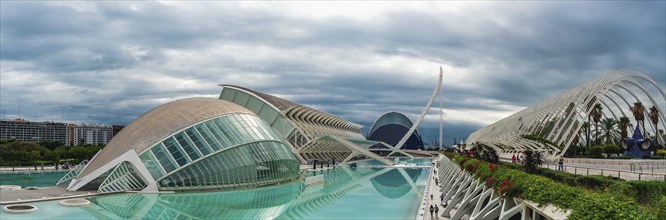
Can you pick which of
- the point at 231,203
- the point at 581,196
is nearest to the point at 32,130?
the point at 231,203

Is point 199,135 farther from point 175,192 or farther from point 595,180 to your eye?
point 595,180

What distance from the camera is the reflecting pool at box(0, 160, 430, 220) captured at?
24.6 metres

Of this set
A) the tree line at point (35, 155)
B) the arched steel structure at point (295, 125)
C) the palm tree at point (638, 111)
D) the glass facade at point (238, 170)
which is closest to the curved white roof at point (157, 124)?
the glass facade at point (238, 170)

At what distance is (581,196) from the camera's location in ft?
33.5

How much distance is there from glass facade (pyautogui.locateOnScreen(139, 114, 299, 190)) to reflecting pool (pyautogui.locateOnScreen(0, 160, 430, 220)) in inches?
59.0

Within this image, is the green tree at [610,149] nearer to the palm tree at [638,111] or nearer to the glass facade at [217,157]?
the palm tree at [638,111]

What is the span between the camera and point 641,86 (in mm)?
60250

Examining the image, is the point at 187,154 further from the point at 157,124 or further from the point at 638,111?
the point at 638,111

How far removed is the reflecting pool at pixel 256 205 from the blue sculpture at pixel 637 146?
30.0m

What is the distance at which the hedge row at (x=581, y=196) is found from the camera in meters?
8.50

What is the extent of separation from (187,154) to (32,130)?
530ft

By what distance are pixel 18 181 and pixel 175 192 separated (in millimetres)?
17414

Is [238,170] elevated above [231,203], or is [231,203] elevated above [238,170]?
[238,170]

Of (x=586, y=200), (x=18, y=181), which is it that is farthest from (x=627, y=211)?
(x=18, y=181)
